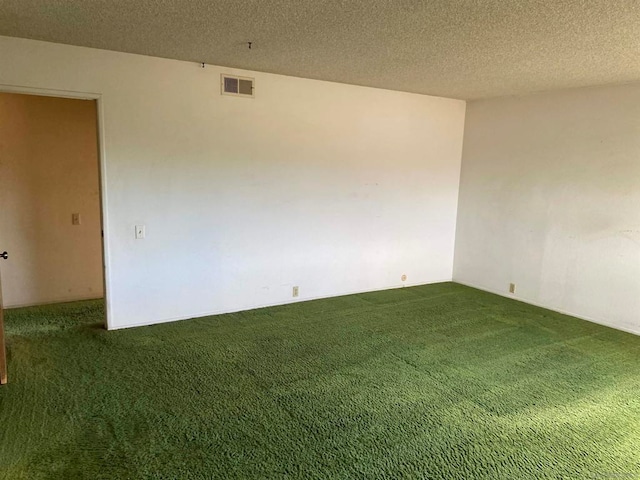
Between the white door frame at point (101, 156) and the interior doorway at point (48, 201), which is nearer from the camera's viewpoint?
the white door frame at point (101, 156)

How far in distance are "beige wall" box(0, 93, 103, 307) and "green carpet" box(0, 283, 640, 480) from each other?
406 millimetres

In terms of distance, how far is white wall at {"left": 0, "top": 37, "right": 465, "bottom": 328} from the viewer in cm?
378

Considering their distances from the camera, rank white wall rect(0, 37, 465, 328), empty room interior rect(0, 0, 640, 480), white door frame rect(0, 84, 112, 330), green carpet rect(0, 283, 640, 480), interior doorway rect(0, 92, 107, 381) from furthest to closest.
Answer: interior doorway rect(0, 92, 107, 381) → white wall rect(0, 37, 465, 328) → white door frame rect(0, 84, 112, 330) → empty room interior rect(0, 0, 640, 480) → green carpet rect(0, 283, 640, 480)

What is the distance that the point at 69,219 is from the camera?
4793mm

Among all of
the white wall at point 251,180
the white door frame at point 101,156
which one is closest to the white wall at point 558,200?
the white wall at point 251,180

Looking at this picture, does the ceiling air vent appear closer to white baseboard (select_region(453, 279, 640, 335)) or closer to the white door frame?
the white door frame

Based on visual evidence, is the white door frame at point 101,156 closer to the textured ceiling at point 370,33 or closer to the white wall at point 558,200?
the textured ceiling at point 370,33

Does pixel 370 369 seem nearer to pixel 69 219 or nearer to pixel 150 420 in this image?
pixel 150 420

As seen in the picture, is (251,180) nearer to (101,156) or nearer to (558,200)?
(101,156)

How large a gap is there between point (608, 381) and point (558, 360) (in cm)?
40

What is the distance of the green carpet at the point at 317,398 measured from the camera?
223 centimetres

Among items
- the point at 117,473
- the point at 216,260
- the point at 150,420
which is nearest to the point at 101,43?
the point at 216,260

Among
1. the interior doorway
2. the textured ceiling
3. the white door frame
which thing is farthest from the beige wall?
the textured ceiling

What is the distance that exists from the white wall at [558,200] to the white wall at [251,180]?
1.70ft
